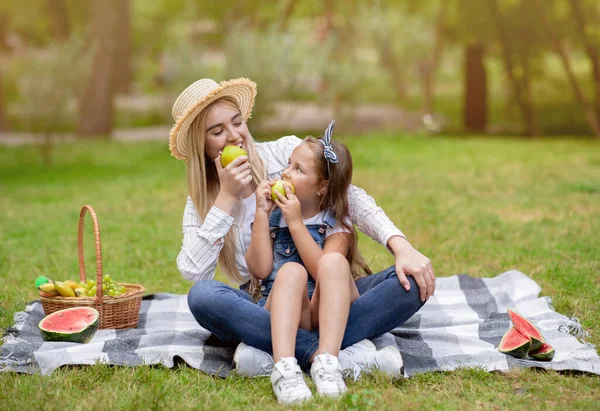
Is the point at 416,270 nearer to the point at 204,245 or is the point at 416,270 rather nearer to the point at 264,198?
the point at 264,198

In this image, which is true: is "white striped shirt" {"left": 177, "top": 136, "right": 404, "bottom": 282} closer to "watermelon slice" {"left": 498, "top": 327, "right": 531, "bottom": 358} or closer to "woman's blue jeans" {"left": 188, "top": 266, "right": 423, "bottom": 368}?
"woman's blue jeans" {"left": 188, "top": 266, "right": 423, "bottom": 368}

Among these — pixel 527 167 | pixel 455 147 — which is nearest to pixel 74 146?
pixel 455 147

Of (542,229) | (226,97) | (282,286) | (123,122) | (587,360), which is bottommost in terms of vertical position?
(123,122)

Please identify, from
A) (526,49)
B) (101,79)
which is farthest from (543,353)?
(101,79)

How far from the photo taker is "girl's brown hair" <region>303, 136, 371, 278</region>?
367 cm

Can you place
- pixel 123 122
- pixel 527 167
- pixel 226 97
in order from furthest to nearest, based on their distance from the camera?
pixel 123 122
pixel 527 167
pixel 226 97

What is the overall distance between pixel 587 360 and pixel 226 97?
7.31 ft

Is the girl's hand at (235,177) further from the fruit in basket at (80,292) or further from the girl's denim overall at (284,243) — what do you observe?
the fruit in basket at (80,292)

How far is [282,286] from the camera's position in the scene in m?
3.32

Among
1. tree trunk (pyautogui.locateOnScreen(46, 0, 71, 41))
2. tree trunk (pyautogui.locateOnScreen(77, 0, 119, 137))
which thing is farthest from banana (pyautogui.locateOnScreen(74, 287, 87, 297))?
tree trunk (pyautogui.locateOnScreen(46, 0, 71, 41))

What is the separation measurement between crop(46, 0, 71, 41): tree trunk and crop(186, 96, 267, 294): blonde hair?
19.1m

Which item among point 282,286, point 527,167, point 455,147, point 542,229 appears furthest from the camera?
point 455,147

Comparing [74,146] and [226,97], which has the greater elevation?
[226,97]

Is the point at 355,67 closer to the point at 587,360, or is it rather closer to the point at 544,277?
the point at 544,277
